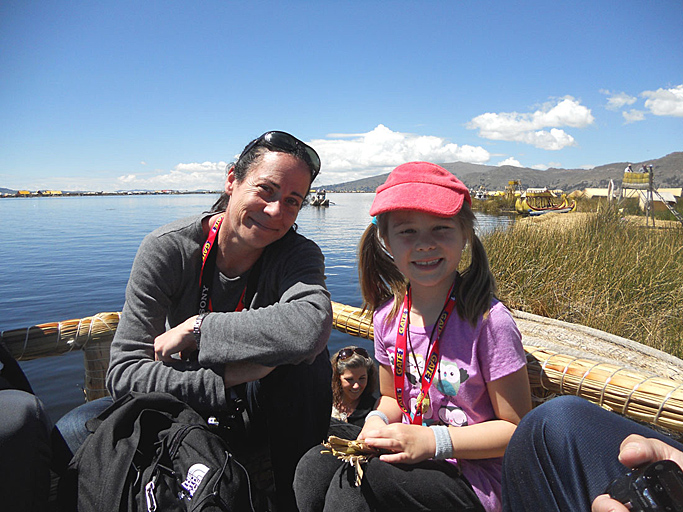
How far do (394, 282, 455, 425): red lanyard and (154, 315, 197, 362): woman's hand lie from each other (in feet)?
2.50

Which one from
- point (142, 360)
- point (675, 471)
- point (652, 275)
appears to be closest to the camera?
point (675, 471)

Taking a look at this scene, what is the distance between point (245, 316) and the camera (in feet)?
4.92

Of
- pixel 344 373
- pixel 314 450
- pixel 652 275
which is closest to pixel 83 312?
pixel 344 373

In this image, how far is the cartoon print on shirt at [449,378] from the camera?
Answer: 4.71 feet

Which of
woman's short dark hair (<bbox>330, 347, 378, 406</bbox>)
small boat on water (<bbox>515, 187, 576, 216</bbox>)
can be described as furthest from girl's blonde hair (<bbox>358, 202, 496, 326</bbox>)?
small boat on water (<bbox>515, 187, 576, 216</bbox>)

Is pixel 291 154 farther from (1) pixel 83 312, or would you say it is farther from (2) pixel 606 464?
(1) pixel 83 312

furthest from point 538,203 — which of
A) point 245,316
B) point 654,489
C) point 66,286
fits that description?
point 654,489

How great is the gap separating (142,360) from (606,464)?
1.50 metres

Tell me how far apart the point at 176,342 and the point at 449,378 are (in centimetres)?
99

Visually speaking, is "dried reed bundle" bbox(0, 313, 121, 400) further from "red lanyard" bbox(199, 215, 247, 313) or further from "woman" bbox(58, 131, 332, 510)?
"red lanyard" bbox(199, 215, 247, 313)

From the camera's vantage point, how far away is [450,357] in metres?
1.47

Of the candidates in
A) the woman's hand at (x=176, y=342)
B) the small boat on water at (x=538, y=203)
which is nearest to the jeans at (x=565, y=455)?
the woman's hand at (x=176, y=342)

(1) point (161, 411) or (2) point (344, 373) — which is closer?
(1) point (161, 411)

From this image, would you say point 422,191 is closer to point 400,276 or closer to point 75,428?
point 400,276
